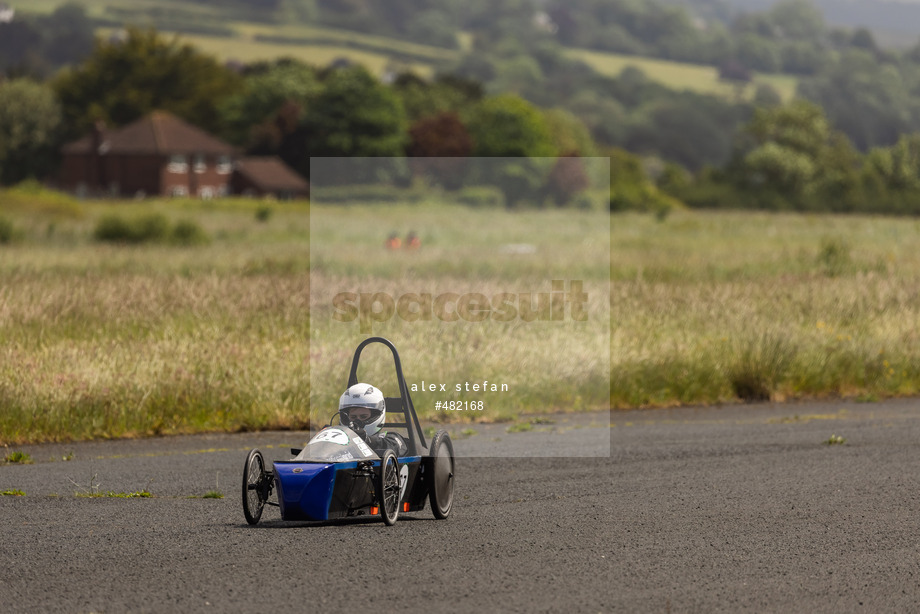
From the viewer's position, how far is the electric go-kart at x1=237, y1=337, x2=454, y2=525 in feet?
28.7

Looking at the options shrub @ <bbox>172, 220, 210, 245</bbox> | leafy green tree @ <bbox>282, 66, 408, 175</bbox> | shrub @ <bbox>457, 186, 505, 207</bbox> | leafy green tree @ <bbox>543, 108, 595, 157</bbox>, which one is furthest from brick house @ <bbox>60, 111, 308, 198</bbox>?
shrub @ <bbox>457, 186, 505, 207</bbox>

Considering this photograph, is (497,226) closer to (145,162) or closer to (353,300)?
(353,300)

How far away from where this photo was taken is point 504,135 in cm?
8288

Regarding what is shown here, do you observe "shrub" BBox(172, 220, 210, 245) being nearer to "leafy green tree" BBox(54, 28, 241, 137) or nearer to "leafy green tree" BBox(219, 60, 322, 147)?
"leafy green tree" BBox(219, 60, 322, 147)

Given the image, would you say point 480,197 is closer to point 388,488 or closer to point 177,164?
point 388,488

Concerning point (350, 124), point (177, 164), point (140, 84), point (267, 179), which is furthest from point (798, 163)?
point (140, 84)

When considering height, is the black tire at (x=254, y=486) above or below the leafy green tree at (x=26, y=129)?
below

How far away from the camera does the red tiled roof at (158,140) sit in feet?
381

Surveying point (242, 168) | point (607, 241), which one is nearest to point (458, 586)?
point (607, 241)

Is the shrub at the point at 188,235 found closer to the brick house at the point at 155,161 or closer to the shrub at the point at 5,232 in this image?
the shrub at the point at 5,232

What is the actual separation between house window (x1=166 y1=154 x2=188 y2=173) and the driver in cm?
11175

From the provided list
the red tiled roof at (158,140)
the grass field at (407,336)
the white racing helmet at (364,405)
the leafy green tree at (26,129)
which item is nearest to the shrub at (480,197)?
the grass field at (407,336)

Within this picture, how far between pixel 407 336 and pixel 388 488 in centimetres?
1068

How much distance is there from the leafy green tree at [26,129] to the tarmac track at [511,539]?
388 feet
